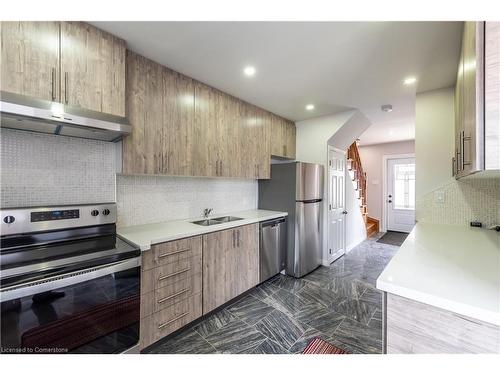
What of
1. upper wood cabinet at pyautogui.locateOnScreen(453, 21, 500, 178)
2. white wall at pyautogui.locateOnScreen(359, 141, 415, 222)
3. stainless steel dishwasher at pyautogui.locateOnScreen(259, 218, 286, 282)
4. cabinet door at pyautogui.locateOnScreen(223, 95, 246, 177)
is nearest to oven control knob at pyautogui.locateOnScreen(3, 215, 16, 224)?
cabinet door at pyautogui.locateOnScreen(223, 95, 246, 177)

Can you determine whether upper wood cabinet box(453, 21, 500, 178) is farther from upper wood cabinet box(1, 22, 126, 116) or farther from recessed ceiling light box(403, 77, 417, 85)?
upper wood cabinet box(1, 22, 126, 116)

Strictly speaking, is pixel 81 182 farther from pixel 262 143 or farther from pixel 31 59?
pixel 262 143

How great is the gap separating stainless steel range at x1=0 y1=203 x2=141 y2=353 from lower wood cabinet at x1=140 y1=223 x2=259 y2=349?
19 cm

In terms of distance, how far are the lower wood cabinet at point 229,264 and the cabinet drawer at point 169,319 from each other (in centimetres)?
12

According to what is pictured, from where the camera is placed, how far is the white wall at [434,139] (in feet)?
7.85

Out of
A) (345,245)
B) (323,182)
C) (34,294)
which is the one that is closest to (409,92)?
(323,182)

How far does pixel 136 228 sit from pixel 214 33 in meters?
1.79

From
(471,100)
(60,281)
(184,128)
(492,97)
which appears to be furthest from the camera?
(184,128)

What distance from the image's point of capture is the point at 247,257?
2.54 metres

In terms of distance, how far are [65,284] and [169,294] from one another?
797 mm

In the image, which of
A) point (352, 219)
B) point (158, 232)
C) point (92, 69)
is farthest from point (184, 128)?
point (352, 219)

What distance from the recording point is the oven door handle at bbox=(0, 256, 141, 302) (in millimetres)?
998

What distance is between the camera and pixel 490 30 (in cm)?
83

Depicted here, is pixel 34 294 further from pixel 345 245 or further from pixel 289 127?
pixel 345 245
